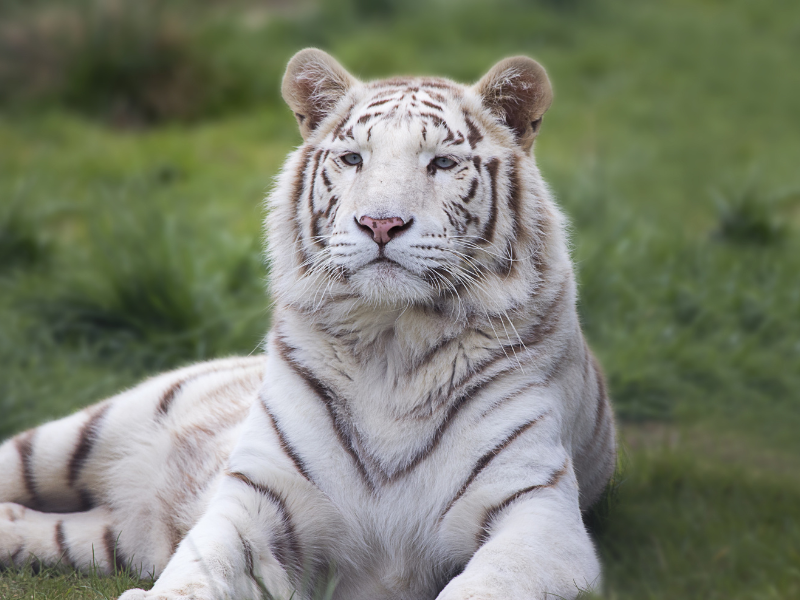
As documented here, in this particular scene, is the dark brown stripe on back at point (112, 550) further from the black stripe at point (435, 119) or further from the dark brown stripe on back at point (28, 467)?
the black stripe at point (435, 119)

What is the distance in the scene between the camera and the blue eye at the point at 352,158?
258 cm

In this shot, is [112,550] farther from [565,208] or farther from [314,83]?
[565,208]

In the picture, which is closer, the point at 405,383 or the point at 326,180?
the point at 405,383

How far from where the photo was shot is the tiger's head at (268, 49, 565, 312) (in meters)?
2.39

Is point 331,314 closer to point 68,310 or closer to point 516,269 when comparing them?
point 516,269

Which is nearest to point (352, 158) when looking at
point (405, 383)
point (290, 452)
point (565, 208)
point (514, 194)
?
point (514, 194)

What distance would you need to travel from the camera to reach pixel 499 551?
2.12 metres

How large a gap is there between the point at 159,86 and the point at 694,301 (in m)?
4.96

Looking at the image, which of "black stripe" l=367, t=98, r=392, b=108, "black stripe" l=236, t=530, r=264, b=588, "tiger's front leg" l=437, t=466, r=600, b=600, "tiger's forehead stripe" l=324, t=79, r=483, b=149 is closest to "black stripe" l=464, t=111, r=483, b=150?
"tiger's forehead stripe" l=324, t=79, r=483, b=149

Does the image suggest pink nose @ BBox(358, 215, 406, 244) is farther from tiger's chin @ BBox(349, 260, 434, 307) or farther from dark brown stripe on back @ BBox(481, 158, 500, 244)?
dark brown stripe on back @ BBox(481, 158, 500, 244)

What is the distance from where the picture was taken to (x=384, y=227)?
7.68ft

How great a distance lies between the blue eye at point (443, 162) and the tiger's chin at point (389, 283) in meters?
0.33

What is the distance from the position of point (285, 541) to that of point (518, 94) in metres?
1.36

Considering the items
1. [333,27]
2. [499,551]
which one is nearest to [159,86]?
[333,27]
